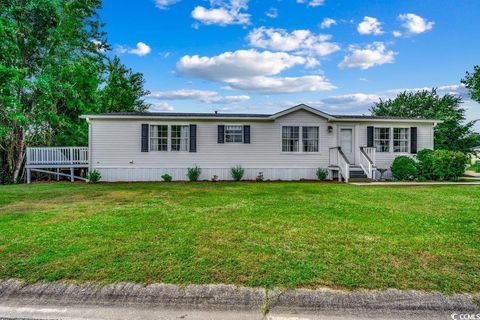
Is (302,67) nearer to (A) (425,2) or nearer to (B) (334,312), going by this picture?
(A) (425,2)

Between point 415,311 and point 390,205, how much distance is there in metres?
4.86

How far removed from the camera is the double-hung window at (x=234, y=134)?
13.7 m

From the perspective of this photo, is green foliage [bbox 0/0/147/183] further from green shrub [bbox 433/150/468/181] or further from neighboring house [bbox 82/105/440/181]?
green shrub [bbox 433/150/468/181]

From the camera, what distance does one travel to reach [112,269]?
10.0ft

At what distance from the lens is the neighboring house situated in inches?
522

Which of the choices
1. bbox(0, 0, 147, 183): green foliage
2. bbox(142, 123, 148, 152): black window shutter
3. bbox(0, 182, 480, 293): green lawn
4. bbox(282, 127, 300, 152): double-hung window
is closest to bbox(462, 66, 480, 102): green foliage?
bbox(282, 127, 300, 152): double-hung window

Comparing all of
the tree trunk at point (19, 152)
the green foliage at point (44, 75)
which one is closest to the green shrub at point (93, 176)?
the green foliage at point (44, 75)

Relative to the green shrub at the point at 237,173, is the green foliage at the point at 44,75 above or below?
above

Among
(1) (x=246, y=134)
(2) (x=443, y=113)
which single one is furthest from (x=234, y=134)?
(2) (x=443, y=113)

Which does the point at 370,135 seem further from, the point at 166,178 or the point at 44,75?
the point at 44,75

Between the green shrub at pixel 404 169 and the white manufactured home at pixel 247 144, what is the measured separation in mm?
868

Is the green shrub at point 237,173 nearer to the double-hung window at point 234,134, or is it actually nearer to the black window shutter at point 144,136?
the double-hung window at point 234,134

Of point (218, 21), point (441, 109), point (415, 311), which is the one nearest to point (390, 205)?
point (415, 311)

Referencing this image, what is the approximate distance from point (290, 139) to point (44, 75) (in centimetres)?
1286
